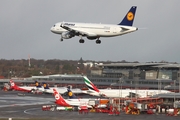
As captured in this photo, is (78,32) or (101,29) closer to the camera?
(101,29)

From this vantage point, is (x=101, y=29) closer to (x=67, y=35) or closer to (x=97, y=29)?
(x=97, y=29)

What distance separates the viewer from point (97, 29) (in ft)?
379

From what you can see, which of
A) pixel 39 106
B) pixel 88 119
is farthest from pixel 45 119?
Result: pixel 39 106

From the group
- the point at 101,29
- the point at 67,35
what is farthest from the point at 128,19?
the point at 67,35

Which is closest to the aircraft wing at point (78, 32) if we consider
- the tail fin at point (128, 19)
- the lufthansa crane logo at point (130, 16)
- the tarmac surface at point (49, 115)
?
the tail fin at point (128, 19)

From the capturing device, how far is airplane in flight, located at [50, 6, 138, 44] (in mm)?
113812

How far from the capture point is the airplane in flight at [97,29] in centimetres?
11381

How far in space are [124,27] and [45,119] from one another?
27456 millimetres

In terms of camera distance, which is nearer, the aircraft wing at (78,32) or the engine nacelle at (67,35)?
the aircraft wing at (78,32)

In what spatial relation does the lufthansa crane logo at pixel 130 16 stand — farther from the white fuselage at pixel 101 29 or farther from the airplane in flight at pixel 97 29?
the white fuselage at pixel 101 29

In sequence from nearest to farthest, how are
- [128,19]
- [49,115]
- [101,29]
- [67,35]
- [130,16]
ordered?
[101,29]
[67,35]
[128,19]
[130,16]
[49,115]

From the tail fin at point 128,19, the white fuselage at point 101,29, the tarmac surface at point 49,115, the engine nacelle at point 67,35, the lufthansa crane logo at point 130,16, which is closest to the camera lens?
the white fuselage at point 101,29

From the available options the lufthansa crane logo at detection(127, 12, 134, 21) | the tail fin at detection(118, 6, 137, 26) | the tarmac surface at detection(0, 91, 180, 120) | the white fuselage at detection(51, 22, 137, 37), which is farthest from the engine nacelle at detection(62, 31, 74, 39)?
the tarmac surface at detection(0, 91, 180, 120)

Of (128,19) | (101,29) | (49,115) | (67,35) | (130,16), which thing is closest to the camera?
(101,29)
